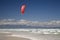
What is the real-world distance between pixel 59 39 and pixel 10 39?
3688 millimetres

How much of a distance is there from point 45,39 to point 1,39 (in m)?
3.25

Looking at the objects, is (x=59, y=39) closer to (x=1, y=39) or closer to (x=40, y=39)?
(x=40, y=39)

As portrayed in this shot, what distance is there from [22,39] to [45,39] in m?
1.76

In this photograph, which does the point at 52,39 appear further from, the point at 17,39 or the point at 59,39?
the point at 17,39

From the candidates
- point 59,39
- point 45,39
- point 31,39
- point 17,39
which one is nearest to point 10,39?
point 17,39

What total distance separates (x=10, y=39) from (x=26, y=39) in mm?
1212

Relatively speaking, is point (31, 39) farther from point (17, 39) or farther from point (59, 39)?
point (59, 39)

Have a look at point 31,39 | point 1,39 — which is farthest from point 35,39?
point 1,39

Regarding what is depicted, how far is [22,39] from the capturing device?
11656 mm

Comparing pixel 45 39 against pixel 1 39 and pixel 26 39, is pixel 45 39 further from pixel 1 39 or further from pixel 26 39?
pixel 1 39

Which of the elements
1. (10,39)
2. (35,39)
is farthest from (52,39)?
(10,39)

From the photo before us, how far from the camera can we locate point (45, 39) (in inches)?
447

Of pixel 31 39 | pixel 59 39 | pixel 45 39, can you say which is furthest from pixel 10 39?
pixel 59 39

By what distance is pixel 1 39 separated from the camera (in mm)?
11133
